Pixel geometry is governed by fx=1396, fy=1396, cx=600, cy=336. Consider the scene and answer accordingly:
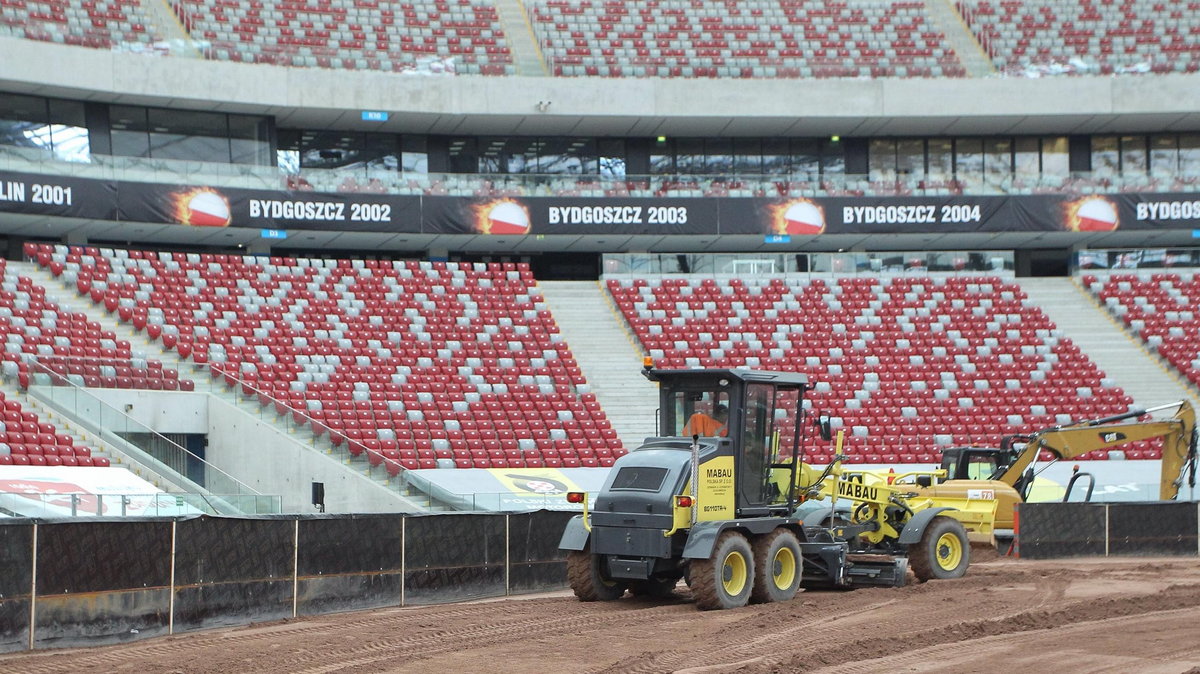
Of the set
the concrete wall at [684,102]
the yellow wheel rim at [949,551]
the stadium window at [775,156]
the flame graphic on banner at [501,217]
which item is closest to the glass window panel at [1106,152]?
the concrete wall at [684,102]

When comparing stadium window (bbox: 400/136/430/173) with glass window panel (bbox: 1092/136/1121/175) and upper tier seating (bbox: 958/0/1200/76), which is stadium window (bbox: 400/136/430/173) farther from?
glass window panel (bbox: 1092/136/1121/175)

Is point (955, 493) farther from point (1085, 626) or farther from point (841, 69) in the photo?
point (841, 69)

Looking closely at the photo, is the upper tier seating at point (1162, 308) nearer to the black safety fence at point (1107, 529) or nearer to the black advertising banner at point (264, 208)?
the black safety fence at point (1107, 529)

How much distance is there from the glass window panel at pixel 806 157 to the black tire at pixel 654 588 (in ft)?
88.8

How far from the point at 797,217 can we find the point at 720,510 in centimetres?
2564

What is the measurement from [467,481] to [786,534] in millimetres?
12381

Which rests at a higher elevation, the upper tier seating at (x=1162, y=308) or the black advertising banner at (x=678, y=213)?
the black advertising banner at (x=678, y=213)

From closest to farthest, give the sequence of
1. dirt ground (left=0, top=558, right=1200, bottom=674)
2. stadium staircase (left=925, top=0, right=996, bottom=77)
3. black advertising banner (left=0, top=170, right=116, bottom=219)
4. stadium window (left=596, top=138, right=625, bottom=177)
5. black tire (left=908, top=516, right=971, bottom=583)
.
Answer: dirt ground (left=0, top=558, right=1200, bottom=674)
black tire (left=908, top=516, right=971, bottom=583)
black advertising banner (left=0, top=170, right=116, bottom=219)
stadium window (left=596, top=138, right=625, bottom=177)
stadium staircase (left=925, top=0, right=996, bottom=77)

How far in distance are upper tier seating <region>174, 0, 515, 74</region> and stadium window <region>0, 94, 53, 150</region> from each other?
4.52 meters

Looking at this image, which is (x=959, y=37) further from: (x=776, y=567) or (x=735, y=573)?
(x=735, y=573)

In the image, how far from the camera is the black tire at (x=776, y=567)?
15320 mm

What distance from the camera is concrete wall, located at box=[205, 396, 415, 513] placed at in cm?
2592

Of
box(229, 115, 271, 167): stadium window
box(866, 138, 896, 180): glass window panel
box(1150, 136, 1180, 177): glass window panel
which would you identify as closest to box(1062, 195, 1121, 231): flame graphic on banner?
box(1150, 136, 1180, 177): glass window panel

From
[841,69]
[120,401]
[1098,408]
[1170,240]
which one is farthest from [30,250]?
[1170,240]
